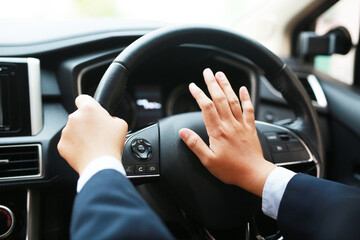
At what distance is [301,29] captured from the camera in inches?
66.6

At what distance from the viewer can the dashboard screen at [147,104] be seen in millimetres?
1308

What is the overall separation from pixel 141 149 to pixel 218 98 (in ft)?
0.69

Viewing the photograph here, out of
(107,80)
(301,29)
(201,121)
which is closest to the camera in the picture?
(107,80)

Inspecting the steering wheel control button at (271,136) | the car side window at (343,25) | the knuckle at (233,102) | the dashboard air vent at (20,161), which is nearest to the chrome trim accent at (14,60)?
the dashboard air vent at (20,161)

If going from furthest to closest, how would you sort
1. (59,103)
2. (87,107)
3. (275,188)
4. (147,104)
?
1. (147,104)
2. (59,103)
3. (275,188)
4. (87,107)

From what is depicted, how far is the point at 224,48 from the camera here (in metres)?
0.83

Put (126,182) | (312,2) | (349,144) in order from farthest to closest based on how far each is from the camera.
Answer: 1. (312,2)
2. (349,144)
3. (126,182)

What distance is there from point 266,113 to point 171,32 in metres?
0.74

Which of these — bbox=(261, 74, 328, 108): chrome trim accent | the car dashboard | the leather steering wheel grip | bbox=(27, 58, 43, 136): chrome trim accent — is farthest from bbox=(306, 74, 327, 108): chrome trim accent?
bbox=(27, 58, 43, 136): chrome trim accent

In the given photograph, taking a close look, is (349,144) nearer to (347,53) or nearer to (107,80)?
(347,53)

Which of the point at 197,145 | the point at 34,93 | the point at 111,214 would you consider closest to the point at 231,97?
the point at 197,145

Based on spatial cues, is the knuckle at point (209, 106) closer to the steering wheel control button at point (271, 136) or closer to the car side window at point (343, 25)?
the steering wheel control button at point (271, 136)

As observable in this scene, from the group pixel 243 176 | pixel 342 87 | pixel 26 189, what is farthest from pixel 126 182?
pixel 342 87

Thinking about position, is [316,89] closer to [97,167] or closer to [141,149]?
[141,149]
